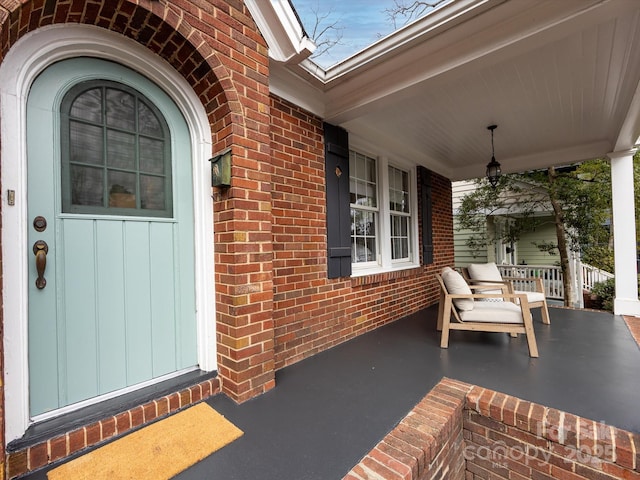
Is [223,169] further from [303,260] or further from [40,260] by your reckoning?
[303,260]

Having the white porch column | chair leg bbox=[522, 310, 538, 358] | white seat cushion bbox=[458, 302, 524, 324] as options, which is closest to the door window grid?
white seat cushion bbox=[458, 302, 524, 324]

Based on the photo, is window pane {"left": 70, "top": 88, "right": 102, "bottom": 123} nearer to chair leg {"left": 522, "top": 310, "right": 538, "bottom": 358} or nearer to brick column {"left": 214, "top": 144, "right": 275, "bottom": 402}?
brick column {"left": 214, "top": 144, "right": 275, "bottom": 402}

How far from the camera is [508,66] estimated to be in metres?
2.52

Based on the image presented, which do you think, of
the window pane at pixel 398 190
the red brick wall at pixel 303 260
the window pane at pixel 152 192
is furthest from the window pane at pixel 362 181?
the window pane at pixel 152 192

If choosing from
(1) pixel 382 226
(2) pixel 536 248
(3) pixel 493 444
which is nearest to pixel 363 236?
(1) pixel 382 226

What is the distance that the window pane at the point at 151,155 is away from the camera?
187 centimetres

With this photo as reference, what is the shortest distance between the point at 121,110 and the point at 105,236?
78 centimetres

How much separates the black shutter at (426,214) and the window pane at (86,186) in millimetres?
4268

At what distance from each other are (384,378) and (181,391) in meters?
1.47

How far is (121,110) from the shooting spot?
Answer: 178 cm

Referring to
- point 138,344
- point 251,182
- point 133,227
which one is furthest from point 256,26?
point 138,344

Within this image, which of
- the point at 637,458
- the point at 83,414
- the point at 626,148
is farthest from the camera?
the point at 626,148

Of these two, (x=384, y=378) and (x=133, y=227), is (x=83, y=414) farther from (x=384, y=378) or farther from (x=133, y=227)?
(x=384, y=378)

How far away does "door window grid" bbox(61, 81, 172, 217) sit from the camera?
1.62 meters
